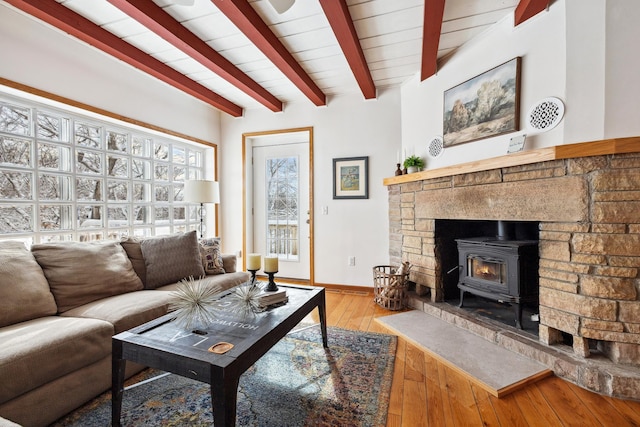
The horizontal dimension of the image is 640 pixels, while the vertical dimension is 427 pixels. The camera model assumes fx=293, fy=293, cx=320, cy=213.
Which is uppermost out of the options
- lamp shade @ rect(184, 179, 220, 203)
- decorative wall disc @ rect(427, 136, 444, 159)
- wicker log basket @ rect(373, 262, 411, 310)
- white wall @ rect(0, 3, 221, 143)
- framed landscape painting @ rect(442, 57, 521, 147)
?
white wall @ rect(0, 3, 221, 143)

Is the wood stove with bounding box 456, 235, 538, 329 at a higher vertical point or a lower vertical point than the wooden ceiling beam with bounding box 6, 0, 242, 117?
lower

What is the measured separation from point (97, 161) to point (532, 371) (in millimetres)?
3812

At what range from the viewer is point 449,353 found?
80.2 inches

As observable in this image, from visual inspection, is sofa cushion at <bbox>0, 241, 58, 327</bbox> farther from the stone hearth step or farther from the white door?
the white door

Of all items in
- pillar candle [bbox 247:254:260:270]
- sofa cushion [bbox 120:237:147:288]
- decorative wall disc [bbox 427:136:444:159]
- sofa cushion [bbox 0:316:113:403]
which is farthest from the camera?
decorative wall disc [bbox 427:136:444:159]

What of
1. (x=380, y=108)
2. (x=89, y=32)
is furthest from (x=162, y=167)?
(x=380, y=108)

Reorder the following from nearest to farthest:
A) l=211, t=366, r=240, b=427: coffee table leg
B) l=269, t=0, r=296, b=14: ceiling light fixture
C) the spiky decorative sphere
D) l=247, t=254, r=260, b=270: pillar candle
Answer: l=211, t=366, r=240, b=427: coffee table leg → l=269, t=0, r=296, b=14: ceiling light fixture → the spiky decorative sphere → l=247, t=254, r=260, b=270: pillar candle

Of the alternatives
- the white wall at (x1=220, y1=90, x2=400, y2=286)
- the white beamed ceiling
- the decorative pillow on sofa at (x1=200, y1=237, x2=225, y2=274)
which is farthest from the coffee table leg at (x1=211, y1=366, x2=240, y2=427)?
the white wall at (x1=220, y1=90, x2=400, y2=286)

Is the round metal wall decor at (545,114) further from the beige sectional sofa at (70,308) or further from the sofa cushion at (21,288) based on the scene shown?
the sofa cushion at (21,288)

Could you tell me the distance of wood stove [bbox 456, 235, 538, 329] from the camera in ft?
7.11

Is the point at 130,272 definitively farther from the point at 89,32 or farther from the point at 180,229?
the point at 89,32

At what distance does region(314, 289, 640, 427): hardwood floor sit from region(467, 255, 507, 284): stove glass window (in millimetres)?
752

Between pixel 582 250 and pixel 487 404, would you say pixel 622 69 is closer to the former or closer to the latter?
pixel 582 250

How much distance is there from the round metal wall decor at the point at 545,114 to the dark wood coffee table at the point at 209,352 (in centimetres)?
203
